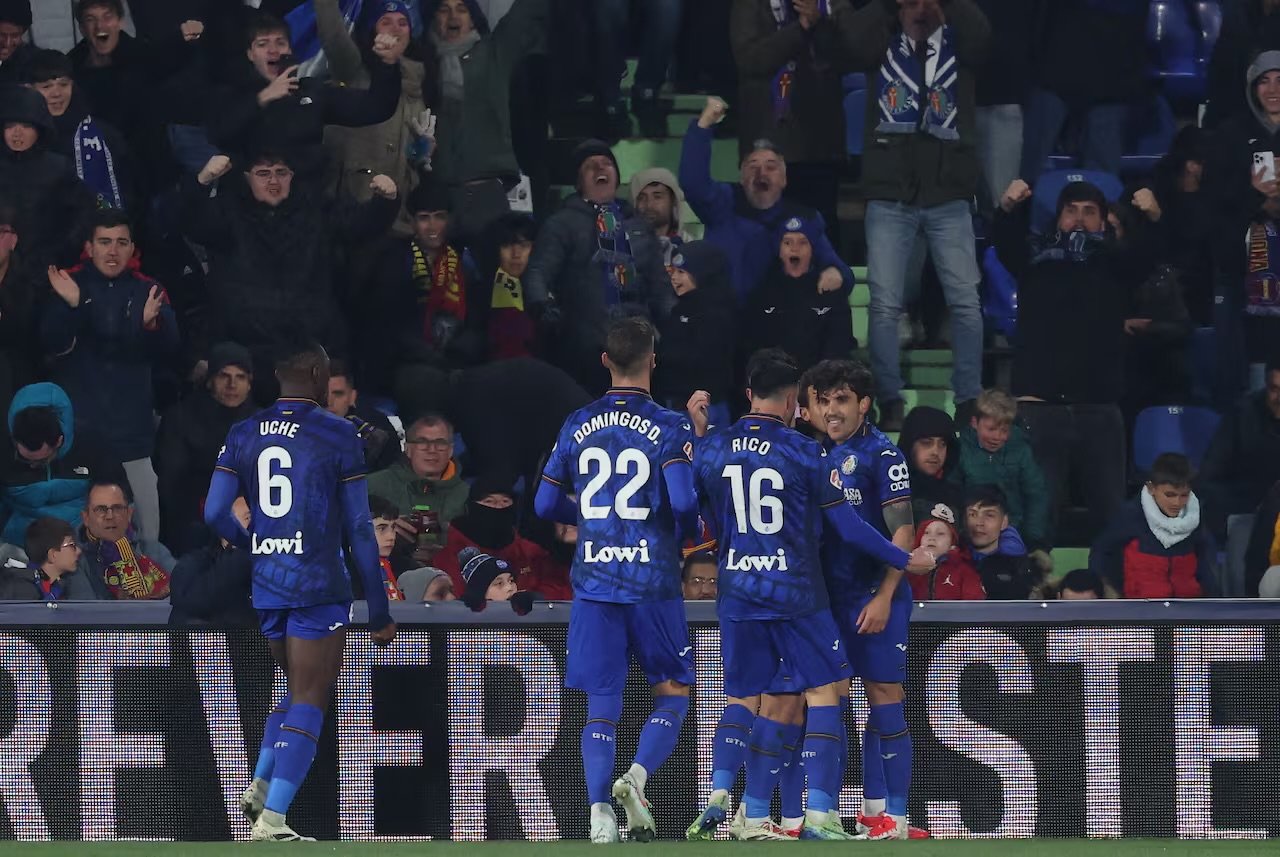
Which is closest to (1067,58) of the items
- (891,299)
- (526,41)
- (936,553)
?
(891,299)

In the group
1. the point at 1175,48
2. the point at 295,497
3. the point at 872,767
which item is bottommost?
the point at 872,767

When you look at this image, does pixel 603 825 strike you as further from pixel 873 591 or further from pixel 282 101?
pixel 282 101

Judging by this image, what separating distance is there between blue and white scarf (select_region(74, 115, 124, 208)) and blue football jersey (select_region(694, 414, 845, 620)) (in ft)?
16.1

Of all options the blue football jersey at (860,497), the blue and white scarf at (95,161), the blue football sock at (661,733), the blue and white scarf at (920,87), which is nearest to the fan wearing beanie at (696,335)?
the blue and white scarf at (920,87)

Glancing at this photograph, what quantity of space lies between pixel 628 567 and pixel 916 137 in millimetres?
4940

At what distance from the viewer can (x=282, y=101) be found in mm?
13227

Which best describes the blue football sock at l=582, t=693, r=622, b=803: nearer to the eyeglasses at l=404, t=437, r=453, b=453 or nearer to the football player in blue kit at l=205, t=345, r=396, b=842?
the football player in blue kit at l=205, t=345, r=396, b=842

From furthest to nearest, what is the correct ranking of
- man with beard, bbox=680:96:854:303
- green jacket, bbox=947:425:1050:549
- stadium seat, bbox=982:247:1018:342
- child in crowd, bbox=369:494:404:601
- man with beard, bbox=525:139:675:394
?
1. stadium seat, bbox=982:247:1018:342
2. man with beard, bbox=680:96:854:303
3. man with beard, bbox=525:139:675:394
4. green jacket, bbox=947:425:1050:549
5. child in crowd, bbox=369:494:404:601

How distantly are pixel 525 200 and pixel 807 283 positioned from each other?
6.18ft

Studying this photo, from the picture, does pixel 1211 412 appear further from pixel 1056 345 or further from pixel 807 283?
pixel 807 283

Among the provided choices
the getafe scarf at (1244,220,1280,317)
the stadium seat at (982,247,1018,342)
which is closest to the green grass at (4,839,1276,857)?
the getafe scarf at (1244,220,1280,317)

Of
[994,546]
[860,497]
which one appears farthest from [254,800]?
[994,546]

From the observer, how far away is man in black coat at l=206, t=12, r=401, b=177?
13.2 meters

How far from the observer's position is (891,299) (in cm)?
1354
